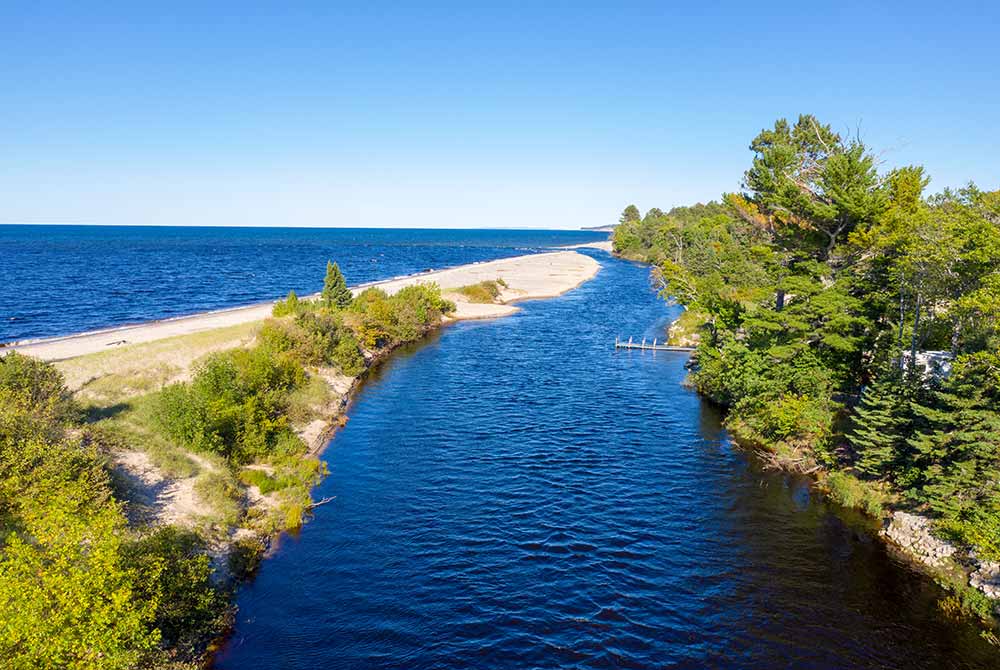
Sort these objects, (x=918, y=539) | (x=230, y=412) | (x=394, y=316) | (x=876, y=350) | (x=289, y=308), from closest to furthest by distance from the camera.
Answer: (x=918, y=539) → (x=230, y=412) → (x=876, y=350) → (x=289, y=308) → (x=394, y=316)

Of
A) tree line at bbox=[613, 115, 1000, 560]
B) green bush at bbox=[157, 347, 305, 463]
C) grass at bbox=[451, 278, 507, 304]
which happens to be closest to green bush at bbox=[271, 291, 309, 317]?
green bush at bbox=[157, 347, 305, 463]

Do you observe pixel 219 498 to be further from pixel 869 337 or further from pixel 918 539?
pixel 869 337

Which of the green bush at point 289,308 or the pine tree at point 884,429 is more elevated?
the green bush at point 289,308

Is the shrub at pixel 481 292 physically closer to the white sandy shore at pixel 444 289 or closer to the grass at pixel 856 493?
the white sandy shore at pixel 444 289

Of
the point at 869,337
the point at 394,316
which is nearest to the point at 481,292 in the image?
the point at 394,316

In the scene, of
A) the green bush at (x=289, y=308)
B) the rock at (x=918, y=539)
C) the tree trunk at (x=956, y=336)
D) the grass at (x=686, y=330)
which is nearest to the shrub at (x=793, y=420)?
the rock at (x=918, y=539)

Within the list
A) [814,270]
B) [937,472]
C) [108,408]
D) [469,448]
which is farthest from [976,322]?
[108,408]
